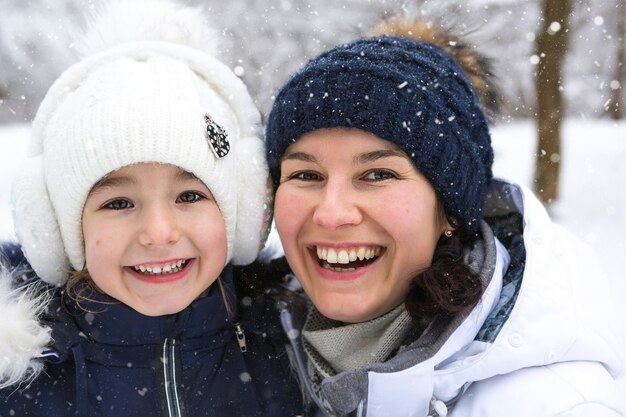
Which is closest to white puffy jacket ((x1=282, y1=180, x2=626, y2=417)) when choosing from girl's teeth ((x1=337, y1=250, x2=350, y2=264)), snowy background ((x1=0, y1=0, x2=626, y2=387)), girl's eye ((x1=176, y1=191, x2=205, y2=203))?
girl's teeth ((x1=337, y1=250, x2=350, y2=264))

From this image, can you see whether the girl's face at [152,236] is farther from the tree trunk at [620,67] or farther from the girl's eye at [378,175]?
the tree trunk at [620,67]

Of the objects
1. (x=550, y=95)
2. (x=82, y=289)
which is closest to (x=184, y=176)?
(x=82, y=289)

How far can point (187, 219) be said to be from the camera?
2.25m

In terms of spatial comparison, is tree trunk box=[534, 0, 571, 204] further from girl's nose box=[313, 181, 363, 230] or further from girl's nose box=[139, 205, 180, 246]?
girl's nose box=[139, 205, 180, 246]

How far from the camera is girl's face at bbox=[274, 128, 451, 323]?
2137 mm

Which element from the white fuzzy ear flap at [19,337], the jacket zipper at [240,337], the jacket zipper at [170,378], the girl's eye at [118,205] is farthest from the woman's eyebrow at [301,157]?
the white fuzzy ear flap at [19,337]

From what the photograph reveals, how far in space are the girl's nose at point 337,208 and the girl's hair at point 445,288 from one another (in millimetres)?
320

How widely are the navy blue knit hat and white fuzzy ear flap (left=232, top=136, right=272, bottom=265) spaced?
17 centimetres

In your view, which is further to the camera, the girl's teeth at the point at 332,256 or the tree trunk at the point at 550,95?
the tree trunk at the point at 550,95

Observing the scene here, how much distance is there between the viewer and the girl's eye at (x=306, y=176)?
2285 millimetres

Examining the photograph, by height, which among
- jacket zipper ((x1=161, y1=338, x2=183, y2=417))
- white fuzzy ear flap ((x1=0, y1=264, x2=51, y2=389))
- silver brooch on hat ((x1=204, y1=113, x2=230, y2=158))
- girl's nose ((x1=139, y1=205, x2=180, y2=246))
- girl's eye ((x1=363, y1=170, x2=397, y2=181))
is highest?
silver brooch on hat ((x1=204, y1=113, x2=230, y2=158))

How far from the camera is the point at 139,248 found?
221 centimetres

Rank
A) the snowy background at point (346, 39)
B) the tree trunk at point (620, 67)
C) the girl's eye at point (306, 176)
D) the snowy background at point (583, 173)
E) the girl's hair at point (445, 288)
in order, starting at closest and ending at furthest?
the girl's hair at point (445, 288) → the girl's eye at point (306, 176) → the snowy background at point (583, 173) → the tree trunk at point (620, 67) → the snowy background at point (346, 39)

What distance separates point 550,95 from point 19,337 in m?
6.51
